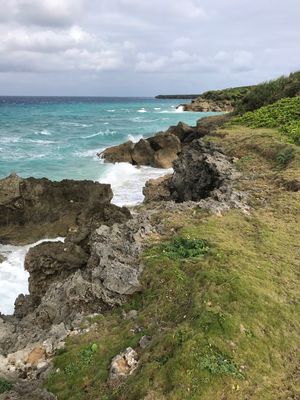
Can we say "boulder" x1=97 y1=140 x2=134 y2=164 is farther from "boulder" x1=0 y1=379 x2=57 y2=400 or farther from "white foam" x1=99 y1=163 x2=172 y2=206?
"boulder" x1=0 y1=379 x2=57 y2=400

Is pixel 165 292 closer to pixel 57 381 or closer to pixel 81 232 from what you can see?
pixel 57 381

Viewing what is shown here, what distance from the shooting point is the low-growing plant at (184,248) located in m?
12.3

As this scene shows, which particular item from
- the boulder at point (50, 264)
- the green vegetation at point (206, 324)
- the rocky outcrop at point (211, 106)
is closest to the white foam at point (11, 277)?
the boulder at point (50, 264)

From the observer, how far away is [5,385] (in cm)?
865

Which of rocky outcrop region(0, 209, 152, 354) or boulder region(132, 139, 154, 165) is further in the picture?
boulder region(132, 139, 154, 165)

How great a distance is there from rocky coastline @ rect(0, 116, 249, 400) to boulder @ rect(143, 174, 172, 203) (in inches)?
3.0

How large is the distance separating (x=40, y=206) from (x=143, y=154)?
19.4 meters

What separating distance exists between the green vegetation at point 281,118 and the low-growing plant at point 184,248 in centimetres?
1479

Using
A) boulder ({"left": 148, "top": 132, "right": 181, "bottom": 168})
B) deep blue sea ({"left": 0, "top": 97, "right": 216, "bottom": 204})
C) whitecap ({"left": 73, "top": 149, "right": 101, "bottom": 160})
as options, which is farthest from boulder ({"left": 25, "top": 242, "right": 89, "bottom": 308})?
whitecap ({"left": 73, "top": 149, "right": 101, "bottom": 160})

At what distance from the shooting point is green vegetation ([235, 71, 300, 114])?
4159 centimetres

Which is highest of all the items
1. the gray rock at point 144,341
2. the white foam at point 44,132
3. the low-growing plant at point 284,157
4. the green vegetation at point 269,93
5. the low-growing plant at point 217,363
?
the green vegetation at point 269,93

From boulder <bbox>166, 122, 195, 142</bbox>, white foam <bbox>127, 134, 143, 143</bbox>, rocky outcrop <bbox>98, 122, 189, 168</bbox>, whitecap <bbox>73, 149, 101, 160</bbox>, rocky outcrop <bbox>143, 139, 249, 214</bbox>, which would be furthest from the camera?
white foam <bbox>127, 134, 143, 143</bbox>

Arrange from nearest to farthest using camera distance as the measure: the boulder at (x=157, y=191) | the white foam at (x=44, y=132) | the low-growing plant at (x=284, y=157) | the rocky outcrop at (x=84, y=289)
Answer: the rocky outcrop at (x=84, y=289)
the low-growing plant at (x=284, y=157)
the boulder at (x=157, y=191)
the white foam at (x=44, y=132)

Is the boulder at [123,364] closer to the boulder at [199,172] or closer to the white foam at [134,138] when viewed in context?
the boulder at [199,172]
